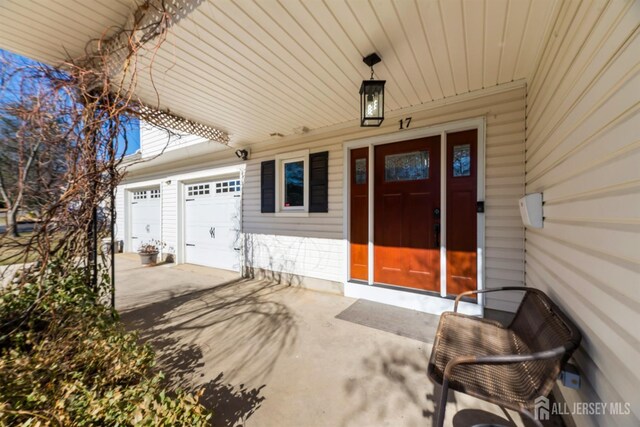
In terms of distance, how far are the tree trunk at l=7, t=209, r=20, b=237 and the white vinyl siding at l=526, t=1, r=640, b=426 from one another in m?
3.11

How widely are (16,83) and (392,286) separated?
161 inches

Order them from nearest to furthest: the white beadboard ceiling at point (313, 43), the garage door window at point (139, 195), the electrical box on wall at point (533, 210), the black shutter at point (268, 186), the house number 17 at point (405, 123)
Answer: the white beadboard ceiling at point (313, 43) < the electrical box on wall at point (533, 210) < the house number 17 at point (405, 123) < the black shutter at point (268, 186) < the garage door window at point (139, 195)

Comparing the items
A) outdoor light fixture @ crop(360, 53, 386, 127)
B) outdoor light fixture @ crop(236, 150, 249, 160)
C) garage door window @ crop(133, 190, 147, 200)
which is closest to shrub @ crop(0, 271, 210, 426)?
outdoor light fixture @ crop(360, 53, 386, 127)

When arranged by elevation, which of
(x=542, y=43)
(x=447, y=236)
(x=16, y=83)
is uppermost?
(x=542, y=43)

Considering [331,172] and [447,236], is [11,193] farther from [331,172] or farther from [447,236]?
[447,236]

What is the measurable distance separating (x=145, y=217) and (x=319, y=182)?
6052 mm

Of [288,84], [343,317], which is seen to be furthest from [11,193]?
[343,317]

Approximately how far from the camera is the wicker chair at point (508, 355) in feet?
3.80

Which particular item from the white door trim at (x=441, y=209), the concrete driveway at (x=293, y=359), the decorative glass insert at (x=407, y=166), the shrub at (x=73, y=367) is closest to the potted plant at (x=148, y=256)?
the concrete driveway at (x=293, y=359)

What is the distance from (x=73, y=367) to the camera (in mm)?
1345

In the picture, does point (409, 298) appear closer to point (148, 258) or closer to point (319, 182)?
point (319, 182)

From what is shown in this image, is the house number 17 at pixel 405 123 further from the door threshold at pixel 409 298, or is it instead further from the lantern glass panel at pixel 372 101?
the door threshold at pixel 409 298

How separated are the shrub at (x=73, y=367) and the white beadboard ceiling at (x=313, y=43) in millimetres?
1906

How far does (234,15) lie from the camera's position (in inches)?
67.8
